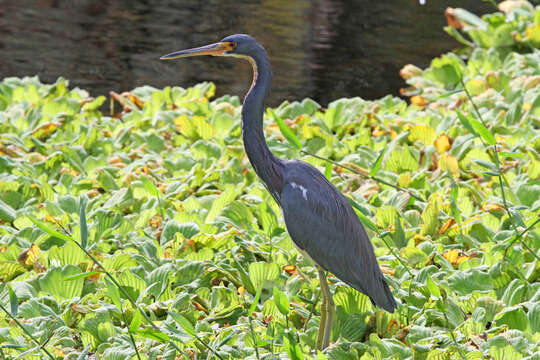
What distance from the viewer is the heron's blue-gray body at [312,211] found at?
2854mm

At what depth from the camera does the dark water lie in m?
7.47

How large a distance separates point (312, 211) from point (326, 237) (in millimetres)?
121

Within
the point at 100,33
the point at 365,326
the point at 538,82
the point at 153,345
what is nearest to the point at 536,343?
the point at 365,326

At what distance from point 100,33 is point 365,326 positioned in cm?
692

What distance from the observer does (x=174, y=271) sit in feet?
10.7

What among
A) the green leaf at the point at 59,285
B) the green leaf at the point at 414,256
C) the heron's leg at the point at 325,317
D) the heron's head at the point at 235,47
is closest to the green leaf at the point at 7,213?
the green leaf at the point at 59,285

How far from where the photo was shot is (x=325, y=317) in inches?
112

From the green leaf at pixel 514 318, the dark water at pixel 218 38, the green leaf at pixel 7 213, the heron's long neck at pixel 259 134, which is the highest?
the heron's long neck at pixel 259 134

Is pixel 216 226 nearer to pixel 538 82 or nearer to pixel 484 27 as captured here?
pixel 538 82

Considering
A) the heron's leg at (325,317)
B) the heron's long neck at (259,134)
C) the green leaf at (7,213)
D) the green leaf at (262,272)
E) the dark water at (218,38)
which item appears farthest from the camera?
the dark water at (218,38)

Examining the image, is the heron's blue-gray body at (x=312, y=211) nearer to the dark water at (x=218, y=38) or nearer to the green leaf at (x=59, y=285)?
the green leaf at (x=59, y=285)

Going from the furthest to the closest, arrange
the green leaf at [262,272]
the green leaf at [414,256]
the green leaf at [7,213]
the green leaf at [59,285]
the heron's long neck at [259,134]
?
1. the green leaf at [7,213]
2. the green leaf at [414,256]
3. the green leaf at [262,272]
4. the green leaf at [59,285]
5. the heron's long neck at [259,134]

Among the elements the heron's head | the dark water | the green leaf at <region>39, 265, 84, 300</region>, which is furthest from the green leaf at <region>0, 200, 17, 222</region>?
the dark water

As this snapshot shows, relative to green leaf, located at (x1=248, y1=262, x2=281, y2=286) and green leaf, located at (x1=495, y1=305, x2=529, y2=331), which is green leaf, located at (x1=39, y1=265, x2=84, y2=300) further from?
green leaf, located at (x1=495, y1=305, x2=529, y2=331)
